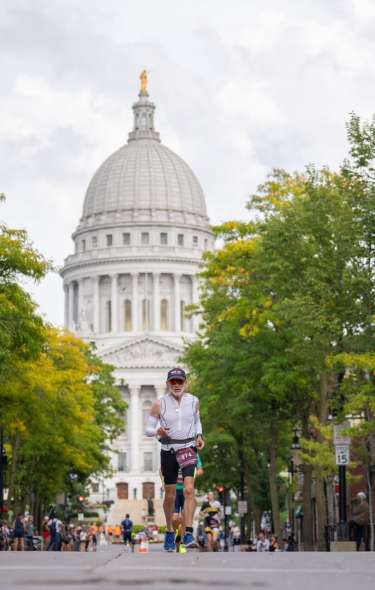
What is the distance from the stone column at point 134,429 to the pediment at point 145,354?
3738mm

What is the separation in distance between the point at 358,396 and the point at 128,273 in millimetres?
164063

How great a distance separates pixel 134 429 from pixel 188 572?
16993cm

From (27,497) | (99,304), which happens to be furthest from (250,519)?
(99,304)

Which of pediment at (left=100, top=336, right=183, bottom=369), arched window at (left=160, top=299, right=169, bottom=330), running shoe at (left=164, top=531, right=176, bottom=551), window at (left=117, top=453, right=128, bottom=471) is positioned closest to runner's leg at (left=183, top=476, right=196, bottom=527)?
running shoe at (left=164, top=531, right=176, bottom=551)

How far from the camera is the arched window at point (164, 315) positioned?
195000 millimetres

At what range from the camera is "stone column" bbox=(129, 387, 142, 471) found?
182 metres

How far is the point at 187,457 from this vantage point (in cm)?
1658

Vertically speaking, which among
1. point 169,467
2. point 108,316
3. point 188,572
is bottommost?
point 188,572

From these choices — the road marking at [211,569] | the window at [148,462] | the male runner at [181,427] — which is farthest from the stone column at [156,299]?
the road marking at [211,569]

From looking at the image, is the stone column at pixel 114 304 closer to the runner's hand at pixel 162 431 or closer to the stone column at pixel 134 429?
the stone column at pixel 134 429

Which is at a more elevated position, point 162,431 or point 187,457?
point 162,431

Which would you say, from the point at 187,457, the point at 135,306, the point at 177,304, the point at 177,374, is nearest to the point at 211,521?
the point at 187,457

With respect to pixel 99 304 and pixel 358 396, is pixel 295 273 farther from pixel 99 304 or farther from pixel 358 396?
pixel 99 304

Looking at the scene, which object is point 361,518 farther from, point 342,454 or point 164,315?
point 164,315
